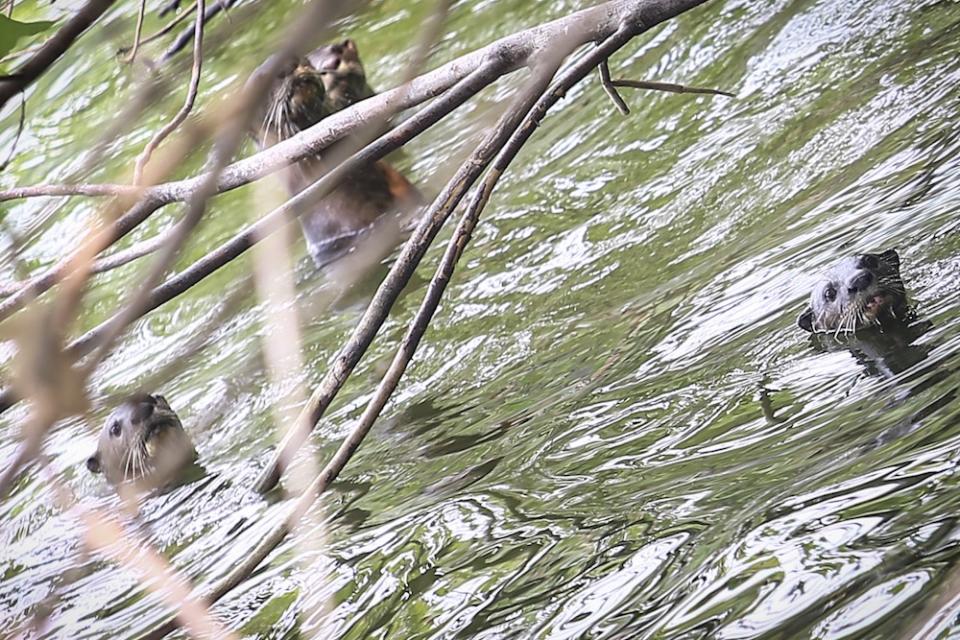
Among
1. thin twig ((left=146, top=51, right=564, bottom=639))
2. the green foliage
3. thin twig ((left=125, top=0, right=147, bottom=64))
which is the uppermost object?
thin twig ((left=125, top=0, right=147, bottom=64))

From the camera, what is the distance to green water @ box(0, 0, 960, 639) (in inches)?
105

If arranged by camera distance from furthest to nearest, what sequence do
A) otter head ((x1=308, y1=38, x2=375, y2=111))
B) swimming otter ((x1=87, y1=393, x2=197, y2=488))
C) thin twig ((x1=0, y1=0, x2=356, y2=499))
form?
otter head ((x1=308, y1=38, x2=375, y2=111)) → swimming otter ((x1=87, y1=393, x2=197, y2=488)) → thin twig ((x1=0, y1=0, x2=356, y2=499))

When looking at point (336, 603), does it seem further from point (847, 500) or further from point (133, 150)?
point (133, 150)

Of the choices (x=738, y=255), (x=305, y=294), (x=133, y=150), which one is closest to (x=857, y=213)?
(x=738, y=255)

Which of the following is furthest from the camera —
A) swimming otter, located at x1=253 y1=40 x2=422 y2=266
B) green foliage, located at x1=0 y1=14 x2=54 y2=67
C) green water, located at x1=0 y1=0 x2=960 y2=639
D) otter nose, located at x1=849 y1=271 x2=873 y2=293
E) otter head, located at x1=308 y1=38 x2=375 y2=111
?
otter head, located at x1=308 y1=38 x2=375 y2=111

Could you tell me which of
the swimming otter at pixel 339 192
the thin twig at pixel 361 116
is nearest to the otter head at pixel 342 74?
the swimming otter at pixel 339 192

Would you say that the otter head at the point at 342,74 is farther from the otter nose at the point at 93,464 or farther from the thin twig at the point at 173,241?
the thin twig at the point at 173,241

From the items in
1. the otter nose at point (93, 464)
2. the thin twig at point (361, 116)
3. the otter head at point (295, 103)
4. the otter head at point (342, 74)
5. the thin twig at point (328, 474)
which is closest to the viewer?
the thin twig at point (328, 474)

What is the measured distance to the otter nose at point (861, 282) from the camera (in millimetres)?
3672

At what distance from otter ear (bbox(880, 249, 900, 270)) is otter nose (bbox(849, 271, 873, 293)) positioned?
0.14 meters

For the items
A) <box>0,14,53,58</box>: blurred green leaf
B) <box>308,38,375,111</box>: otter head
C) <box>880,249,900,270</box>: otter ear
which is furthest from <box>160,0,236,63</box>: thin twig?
<box>880,249,900,270</box>: otter ear

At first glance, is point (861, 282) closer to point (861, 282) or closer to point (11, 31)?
point (861, 282)

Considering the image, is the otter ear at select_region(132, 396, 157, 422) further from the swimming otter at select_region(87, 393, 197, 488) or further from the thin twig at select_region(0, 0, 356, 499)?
the thin twig at select_region(0, 0, 356, 499)

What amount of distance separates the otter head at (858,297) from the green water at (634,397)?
0.07m
